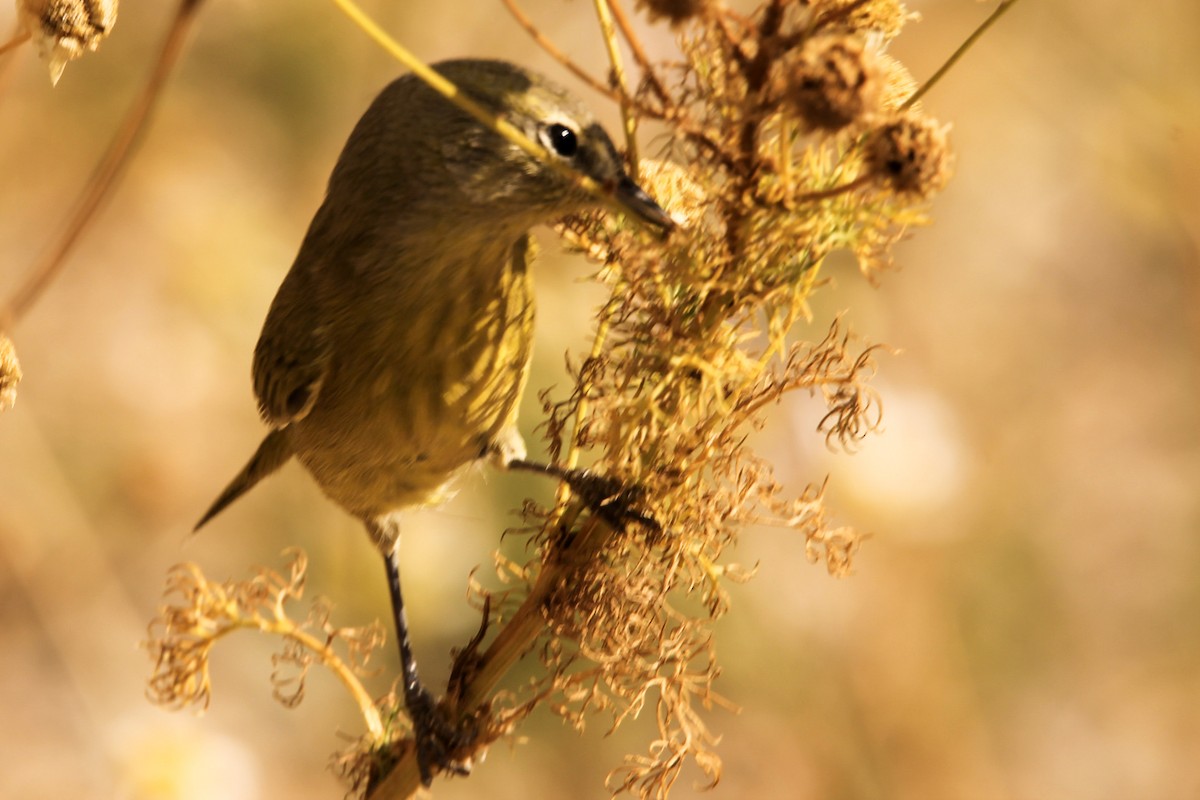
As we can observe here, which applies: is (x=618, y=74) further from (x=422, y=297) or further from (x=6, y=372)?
(x=422, y=297)

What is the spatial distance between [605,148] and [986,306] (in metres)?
4.09

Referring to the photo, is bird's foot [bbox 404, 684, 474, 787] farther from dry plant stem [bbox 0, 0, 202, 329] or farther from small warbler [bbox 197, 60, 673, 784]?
dry plant stem [bbox 0, 0, 202, 329]

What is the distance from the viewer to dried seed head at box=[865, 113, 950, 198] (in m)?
1.32

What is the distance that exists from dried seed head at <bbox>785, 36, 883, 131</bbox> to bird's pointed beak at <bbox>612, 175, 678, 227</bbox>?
1.60ft

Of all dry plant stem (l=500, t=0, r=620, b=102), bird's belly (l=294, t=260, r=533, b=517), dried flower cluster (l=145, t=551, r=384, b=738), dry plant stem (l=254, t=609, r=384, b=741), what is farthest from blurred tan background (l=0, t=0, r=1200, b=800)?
dry plant stem (l=500, t=0, r=620, b=102)

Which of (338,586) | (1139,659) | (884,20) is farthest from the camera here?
(1139,659)

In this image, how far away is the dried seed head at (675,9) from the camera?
4.42 ft

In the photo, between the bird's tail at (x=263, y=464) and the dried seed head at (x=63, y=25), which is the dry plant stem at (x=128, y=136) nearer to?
the dried seed head at (x=63, y=25)

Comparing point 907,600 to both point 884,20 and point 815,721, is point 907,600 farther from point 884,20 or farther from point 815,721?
point 884,20

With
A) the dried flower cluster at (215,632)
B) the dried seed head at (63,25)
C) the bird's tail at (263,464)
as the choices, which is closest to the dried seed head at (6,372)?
the dried seed head at (63,25)

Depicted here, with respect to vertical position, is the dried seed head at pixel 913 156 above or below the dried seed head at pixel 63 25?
above

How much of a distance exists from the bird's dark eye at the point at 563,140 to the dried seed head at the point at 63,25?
2.52 feet

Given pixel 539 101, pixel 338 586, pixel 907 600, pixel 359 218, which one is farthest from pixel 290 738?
pixel 539 101

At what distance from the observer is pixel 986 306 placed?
578 centimetres
